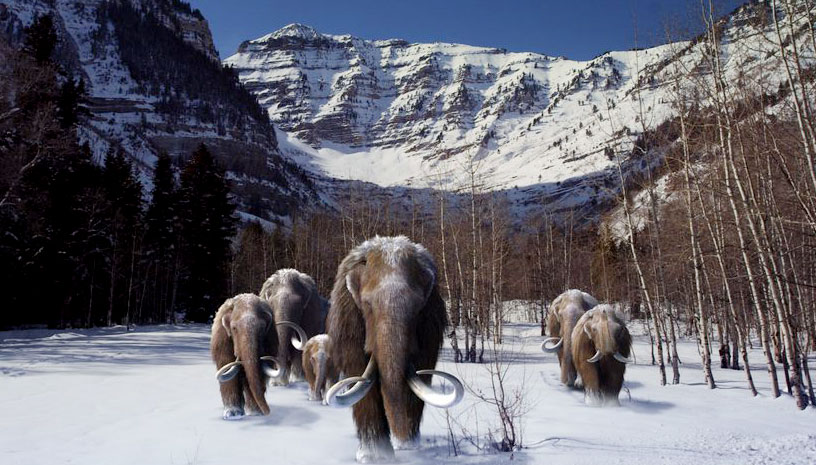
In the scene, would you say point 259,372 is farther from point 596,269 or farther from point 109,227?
point 596,269

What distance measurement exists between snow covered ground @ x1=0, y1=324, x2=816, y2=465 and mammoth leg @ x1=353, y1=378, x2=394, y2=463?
21 cm

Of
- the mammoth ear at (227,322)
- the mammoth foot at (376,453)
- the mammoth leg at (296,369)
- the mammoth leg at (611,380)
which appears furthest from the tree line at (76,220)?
the mammoth leg at (611,380)

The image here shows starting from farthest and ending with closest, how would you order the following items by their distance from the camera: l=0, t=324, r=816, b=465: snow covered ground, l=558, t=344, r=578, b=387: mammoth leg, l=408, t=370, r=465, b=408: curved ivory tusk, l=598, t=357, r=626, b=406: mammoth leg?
l=558, t=344, r=578, b=387: mammoth leg
l=598, t=357, r=626, b=406: mammoth leg
l=0, t=324, r=816, b=465: snow covered ground
l=408, t=370, r=465, b=408: curved ivory tusk

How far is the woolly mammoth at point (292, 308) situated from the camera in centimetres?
921

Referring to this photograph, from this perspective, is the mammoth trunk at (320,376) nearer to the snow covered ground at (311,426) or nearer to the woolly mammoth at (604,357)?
the snow covered ground at (311,426)

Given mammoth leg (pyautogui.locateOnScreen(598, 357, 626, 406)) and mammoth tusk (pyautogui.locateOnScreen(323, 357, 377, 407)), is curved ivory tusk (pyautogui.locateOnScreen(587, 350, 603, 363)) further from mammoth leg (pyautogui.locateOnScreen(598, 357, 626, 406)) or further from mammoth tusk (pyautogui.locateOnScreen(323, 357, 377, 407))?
mammoth tusk (pyautogui.locateOnScreen(323, 357, 377, 407))

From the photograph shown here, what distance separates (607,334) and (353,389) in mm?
5849

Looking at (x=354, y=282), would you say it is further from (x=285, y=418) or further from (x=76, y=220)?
(x=76, y=220)

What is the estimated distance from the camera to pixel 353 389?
11.6 ft

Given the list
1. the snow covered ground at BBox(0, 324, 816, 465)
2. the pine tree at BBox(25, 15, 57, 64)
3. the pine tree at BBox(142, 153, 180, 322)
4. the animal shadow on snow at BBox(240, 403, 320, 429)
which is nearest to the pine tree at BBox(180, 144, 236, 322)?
the pine tree at BBox(142, 153, 180, 322)

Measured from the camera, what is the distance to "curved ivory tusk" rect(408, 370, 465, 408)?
3252 millimetres

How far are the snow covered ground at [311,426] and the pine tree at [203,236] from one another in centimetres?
2047

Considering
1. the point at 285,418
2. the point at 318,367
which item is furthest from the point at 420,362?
the point at 318,367

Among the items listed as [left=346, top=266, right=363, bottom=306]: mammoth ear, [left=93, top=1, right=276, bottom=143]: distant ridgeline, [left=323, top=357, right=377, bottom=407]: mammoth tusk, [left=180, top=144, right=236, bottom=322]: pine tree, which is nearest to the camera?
[left=323, top=357, right=377, bottom=407]: mammoth tusk
